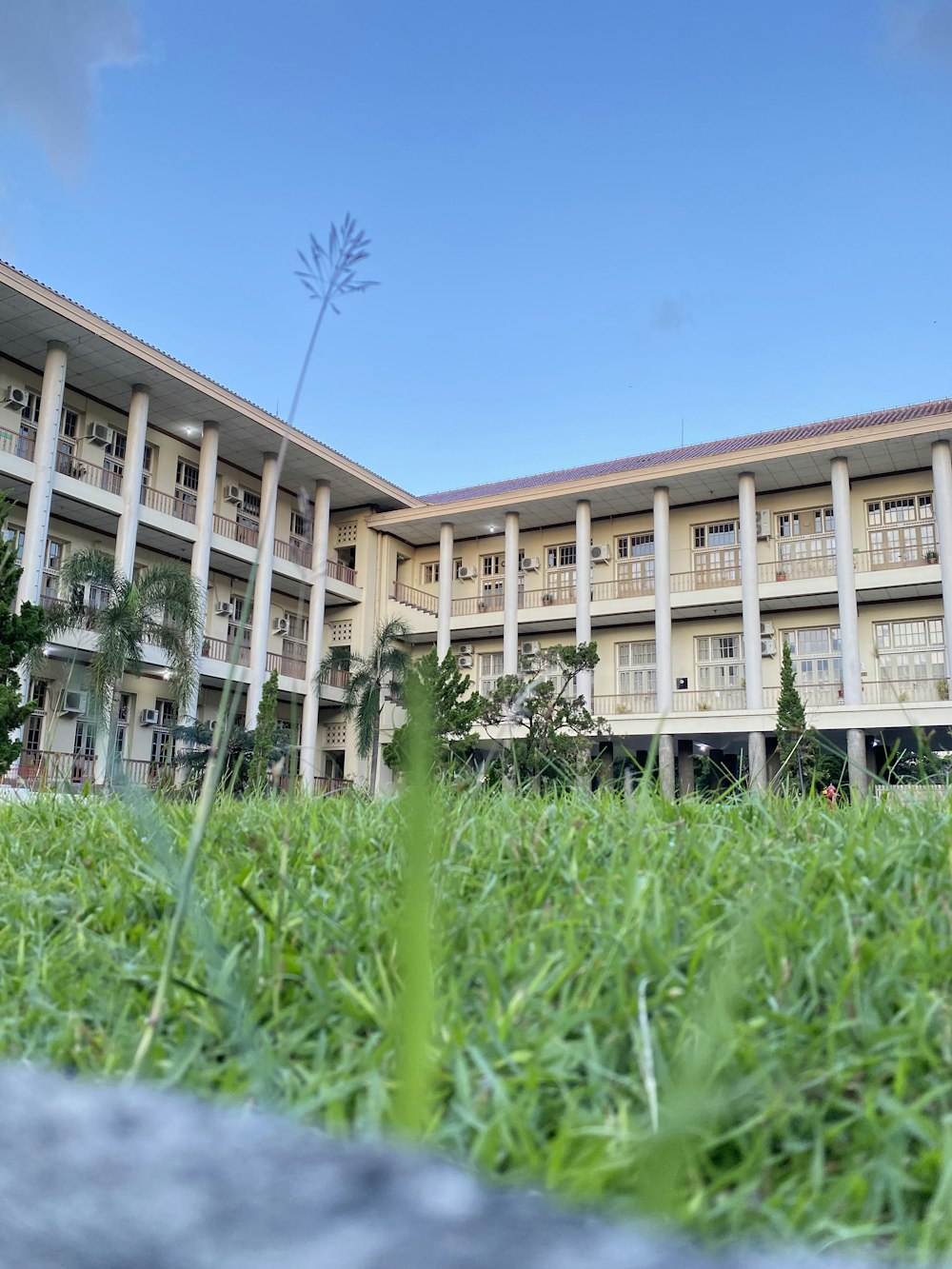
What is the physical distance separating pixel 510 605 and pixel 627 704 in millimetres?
4374

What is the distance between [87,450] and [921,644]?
850 inches

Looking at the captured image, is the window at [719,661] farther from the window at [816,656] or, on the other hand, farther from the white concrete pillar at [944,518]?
the white concrete pillar at [944,518]

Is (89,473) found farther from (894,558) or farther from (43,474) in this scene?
(894,558)

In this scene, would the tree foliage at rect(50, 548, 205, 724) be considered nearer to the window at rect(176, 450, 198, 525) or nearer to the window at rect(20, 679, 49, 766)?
the window at rect(20, 679, 49, 766)

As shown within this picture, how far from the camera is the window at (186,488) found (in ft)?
87.0

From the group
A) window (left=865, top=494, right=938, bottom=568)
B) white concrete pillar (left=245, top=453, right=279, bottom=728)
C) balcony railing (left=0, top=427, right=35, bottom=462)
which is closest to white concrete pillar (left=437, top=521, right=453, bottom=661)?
white concrete pillar (left=245, top=453, right=279, bottom=728)

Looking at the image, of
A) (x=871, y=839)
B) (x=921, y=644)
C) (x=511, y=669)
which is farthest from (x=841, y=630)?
(x=871, y=839)

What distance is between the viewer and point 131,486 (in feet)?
77.2

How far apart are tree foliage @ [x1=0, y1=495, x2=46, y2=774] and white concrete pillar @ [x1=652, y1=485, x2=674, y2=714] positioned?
52.9ft

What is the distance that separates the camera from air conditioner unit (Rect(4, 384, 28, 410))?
2244cm

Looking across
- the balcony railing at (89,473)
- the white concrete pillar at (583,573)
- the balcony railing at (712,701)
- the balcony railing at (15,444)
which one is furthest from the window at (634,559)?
the balcony railing at (15,444)

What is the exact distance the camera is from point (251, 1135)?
0.82m

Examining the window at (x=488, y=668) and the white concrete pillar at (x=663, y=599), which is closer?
the white concrete pillar at (x=663, y=599)

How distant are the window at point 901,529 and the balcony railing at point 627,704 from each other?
266 inches
